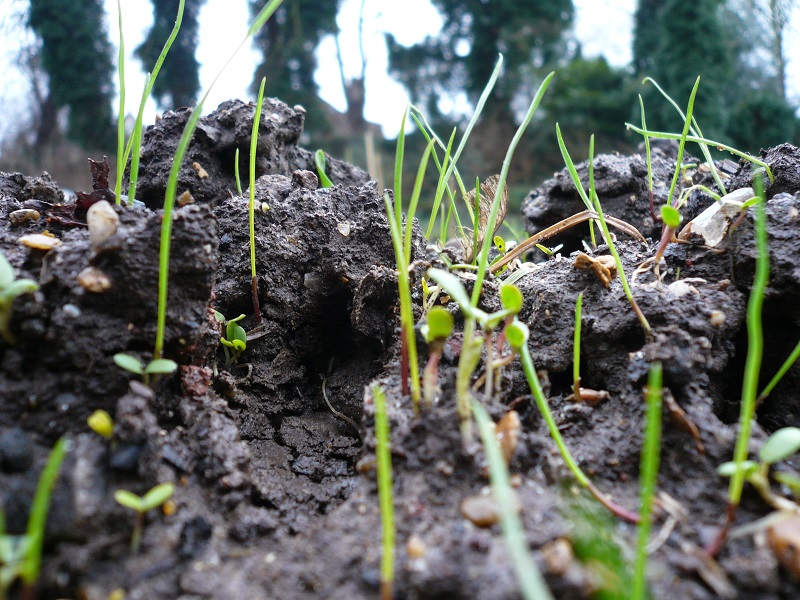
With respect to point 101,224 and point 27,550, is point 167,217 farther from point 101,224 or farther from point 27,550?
point 27,550

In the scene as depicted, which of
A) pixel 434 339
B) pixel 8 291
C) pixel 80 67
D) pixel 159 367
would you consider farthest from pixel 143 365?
pixel 80 67

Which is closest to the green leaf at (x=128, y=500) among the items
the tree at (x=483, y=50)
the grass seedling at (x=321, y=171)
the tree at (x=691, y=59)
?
the grass seedling at (x=321, y=171)

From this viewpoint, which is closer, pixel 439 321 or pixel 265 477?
pixel 439 321

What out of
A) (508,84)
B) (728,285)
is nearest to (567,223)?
(728,285)

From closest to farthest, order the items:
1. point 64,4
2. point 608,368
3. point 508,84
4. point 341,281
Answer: point 608,368 → point 341,281 → point 64,4 → point 508,84

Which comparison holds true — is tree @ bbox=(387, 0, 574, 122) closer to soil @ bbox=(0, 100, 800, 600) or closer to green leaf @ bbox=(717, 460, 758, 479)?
soil @ bbox=(0, 100, 800, 600)

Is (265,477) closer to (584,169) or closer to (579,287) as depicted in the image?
(579,287)

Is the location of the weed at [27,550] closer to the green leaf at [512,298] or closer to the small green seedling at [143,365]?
the small green seedling at [143,365]
